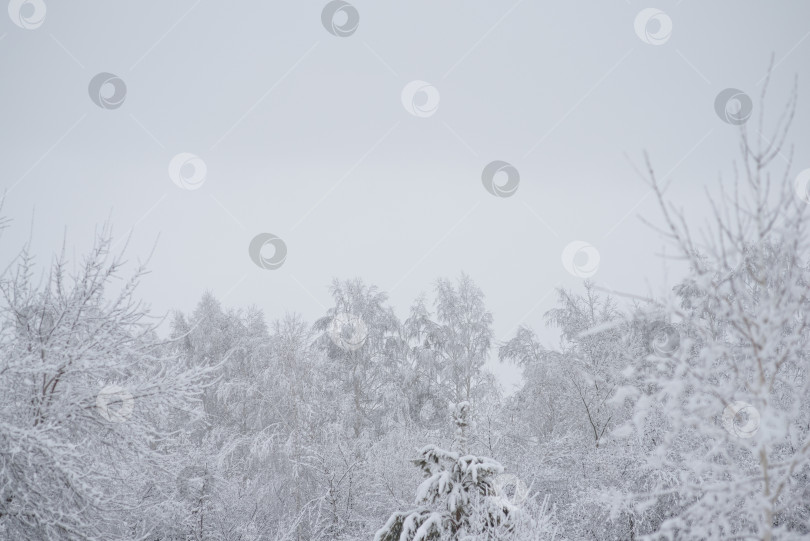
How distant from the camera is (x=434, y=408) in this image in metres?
19.2

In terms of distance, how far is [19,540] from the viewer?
473 centimetres

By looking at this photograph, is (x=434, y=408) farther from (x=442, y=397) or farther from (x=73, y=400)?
(x=73, y=400)

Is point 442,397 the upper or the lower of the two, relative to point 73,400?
upper

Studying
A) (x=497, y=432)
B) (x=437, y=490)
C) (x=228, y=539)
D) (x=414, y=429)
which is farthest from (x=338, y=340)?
(x=437, y=490)

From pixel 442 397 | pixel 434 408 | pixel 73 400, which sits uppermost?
pixel 442 397

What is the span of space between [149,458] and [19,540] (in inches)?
55.0

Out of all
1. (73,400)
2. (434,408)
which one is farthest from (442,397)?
(73,400)

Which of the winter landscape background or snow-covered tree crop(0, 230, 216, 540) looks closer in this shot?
the winter landscape background

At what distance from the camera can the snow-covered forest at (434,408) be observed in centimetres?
271

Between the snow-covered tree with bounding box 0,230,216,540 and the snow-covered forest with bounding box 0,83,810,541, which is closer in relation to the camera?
the snow-covered forest with bounding box 0,83,810,541

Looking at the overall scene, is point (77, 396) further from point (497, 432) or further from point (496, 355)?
point (496, 355)

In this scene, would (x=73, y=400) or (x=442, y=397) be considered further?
(x=442, y=397)

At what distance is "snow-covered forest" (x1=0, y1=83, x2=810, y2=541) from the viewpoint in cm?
271

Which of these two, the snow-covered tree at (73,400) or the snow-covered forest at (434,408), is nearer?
the snow-covered forest at (434,408)
